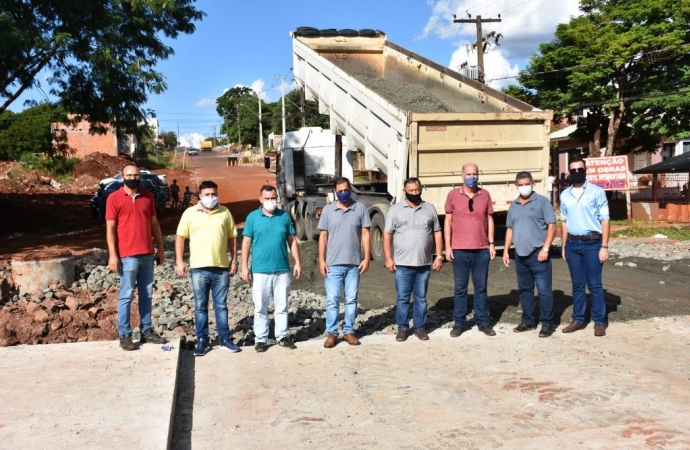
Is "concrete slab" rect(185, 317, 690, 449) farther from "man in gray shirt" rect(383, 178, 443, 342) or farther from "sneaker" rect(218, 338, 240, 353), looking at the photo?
"man in gray shirt" rect(383, 178, 443, 342)

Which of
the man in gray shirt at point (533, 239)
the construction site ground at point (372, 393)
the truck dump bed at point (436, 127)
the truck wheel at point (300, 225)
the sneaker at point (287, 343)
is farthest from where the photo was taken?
the truck wheel at point (300, 225)

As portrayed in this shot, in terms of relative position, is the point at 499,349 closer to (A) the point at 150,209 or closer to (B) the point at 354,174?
(A) the point at 150,209

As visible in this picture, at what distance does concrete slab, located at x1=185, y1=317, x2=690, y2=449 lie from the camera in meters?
4.55

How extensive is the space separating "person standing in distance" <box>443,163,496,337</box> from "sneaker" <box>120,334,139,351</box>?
10.4ft

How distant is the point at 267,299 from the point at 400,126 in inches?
202

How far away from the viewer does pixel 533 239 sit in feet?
22.9

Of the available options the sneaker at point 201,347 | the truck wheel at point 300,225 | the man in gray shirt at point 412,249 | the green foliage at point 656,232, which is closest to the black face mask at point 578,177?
the man in gray shirt at point 412,249

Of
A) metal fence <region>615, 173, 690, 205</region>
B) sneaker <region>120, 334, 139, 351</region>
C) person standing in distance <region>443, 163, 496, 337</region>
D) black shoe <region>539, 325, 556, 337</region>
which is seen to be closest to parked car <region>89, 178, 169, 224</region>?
sneaker <region>120, 334, 139, 351</region>

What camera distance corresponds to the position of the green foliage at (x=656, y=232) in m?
17.3

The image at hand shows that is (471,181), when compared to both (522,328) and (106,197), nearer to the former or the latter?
(522,328)

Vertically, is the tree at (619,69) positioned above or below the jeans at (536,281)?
above

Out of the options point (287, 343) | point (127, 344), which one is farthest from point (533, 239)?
point (127, 344)

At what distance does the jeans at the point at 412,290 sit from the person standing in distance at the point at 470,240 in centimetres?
40

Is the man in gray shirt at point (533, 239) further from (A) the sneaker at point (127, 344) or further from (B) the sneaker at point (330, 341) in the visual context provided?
(A) the sneaker at point (127, 344)
